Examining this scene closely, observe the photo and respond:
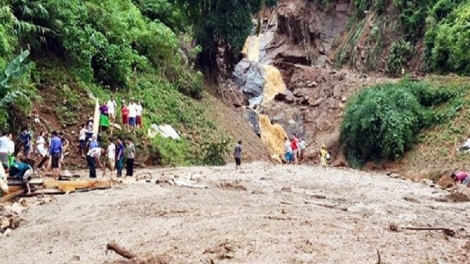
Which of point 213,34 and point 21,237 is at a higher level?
point 213,34

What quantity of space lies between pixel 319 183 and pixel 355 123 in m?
12.4

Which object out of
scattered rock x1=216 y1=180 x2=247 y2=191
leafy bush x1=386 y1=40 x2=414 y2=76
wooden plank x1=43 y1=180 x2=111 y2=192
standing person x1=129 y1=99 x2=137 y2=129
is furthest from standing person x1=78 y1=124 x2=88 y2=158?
leafy bush x1=386 y1=40 x2=414 y2=76

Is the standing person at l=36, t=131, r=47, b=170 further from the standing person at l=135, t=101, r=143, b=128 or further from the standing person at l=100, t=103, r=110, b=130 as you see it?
the standing person at l=135, t=101, r=143, b=128

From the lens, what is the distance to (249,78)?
49.5 m

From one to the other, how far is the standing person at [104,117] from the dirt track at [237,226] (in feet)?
21.1

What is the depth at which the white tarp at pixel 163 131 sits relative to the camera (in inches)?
966

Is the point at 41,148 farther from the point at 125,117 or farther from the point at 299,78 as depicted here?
the point at 299,78

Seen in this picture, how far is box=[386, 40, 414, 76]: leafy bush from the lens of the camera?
146ft

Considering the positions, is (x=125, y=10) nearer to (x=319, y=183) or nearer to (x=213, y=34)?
(x=213, y=34)

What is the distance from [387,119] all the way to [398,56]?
16469 millimetres

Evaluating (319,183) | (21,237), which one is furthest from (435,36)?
(21,237)

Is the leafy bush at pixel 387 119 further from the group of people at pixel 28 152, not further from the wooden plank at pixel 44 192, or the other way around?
the wooden plank at pixel 44 192

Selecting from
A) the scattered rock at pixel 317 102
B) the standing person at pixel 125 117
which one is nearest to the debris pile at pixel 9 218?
the standing person at pixel 125 117

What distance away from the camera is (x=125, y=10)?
1184 inches
